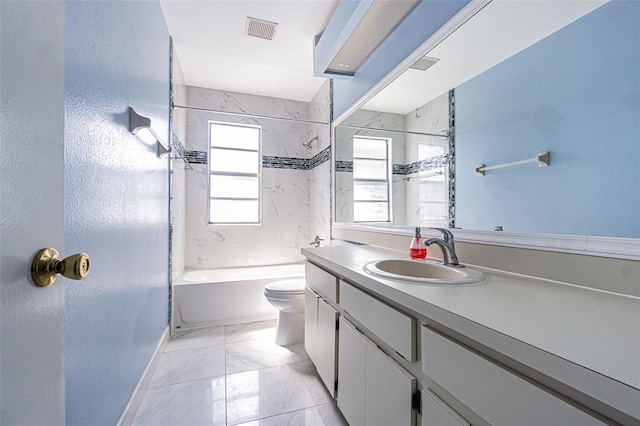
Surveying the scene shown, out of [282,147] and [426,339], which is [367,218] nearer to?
[426,339]

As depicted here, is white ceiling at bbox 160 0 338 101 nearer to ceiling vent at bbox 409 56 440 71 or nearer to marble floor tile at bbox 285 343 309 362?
A: ceiling vent at bbox 409 56 440 71

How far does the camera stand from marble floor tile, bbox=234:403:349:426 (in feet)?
4.73

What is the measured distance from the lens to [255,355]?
212 cm

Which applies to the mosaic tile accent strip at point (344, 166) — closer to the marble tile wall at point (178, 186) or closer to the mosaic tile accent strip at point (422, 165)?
the mosaic tile accent strip at point (422, 165)

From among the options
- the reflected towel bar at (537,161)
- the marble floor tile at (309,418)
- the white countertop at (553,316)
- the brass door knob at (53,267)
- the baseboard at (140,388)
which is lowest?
the marble floor tile at (309,418)

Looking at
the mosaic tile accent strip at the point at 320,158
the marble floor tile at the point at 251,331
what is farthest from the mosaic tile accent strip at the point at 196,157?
the marble floor tile at the point at 251,331

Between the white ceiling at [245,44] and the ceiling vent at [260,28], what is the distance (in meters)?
0.04

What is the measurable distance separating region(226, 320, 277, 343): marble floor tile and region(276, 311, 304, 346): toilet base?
137 mm

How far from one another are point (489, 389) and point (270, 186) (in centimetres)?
321

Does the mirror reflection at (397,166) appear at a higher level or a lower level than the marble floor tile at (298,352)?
higher

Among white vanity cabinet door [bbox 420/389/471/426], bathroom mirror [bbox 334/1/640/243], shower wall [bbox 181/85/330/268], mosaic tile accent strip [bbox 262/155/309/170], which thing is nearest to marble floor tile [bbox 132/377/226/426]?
white vanity cabinet door [bbox 420/389/471/426]

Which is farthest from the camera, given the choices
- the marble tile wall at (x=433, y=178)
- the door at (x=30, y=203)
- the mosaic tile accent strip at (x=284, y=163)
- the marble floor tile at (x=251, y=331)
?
the mosaic tile accent strip at (x=284, y=163)

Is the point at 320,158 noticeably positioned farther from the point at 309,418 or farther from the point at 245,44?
the point at 309,418

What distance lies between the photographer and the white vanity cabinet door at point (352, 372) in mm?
1158
